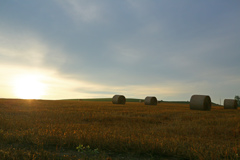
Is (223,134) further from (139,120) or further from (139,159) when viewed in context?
(139,159)

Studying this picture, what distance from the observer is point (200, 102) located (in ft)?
76.6

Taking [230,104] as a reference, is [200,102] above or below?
above

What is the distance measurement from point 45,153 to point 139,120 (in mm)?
7833

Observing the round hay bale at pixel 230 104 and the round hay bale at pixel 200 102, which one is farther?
the round hay bale at pixel 230 104

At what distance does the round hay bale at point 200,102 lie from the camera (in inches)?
914

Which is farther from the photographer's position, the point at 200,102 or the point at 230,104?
the point at 230,104

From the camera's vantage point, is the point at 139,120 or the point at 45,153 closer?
the point at 45,153

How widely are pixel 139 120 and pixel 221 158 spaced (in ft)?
24.1

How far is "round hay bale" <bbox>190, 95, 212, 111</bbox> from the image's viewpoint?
23219 millimetres

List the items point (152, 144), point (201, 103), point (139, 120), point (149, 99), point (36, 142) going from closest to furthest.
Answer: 1. point (152, 144)
2. point (36, 142)
3. point (139, 120)
4. point (201, 103)
5. point (149, 99)

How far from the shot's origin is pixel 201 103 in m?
23.2

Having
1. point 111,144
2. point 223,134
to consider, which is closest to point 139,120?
point 223,134

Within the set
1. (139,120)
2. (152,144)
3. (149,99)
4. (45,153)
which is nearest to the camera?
(45,153)

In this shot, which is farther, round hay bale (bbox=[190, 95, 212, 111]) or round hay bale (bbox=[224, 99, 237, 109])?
round hay bale (bbox=[224, 99, 237, 109])
